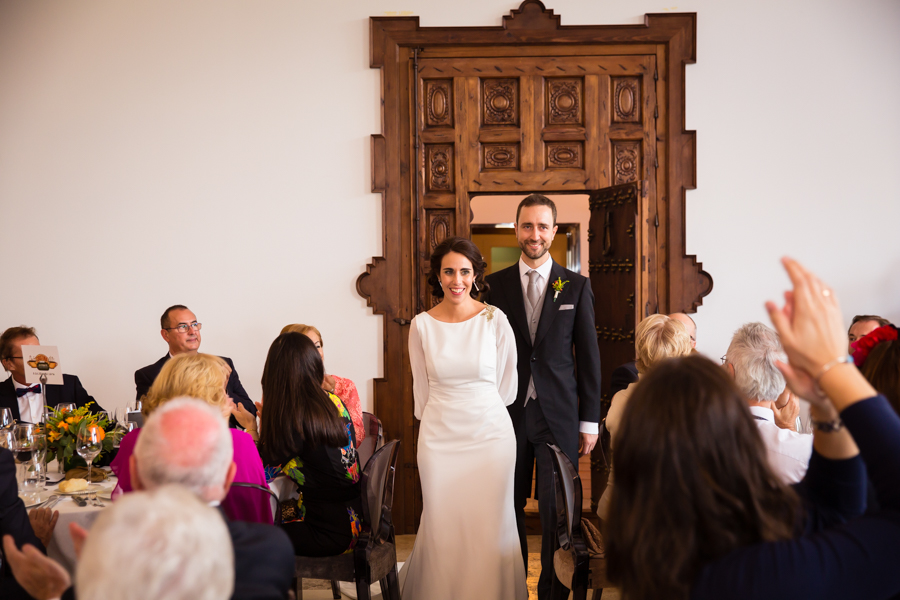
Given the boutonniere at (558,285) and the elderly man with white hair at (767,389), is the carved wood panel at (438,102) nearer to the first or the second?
the boutonniere at (558,285)

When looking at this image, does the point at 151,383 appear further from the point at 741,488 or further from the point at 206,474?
the point at 741,488

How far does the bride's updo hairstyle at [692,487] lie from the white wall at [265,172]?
367cm

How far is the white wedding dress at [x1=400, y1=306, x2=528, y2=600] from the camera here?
3.08m

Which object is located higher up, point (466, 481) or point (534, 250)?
point (534, 250)

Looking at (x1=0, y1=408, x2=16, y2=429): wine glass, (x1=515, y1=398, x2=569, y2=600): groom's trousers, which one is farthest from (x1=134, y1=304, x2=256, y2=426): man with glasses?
(x1=515, y1=398, x2=569, y2=600): groom's trousers

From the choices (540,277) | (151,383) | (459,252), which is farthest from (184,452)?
(151,383)

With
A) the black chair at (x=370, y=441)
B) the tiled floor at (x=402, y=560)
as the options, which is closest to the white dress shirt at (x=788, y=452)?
the tiled floor at (x=402, y=560)

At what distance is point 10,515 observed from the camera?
1896mm

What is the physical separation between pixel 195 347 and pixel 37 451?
146 cm

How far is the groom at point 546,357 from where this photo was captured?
3.43 metres

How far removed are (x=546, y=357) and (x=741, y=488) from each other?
7.83 feet

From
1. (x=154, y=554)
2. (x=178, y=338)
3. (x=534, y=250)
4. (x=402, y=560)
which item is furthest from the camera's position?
(x=402, y=560)

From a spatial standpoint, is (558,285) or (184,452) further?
(558,285)

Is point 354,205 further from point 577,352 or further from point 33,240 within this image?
point 33,240
